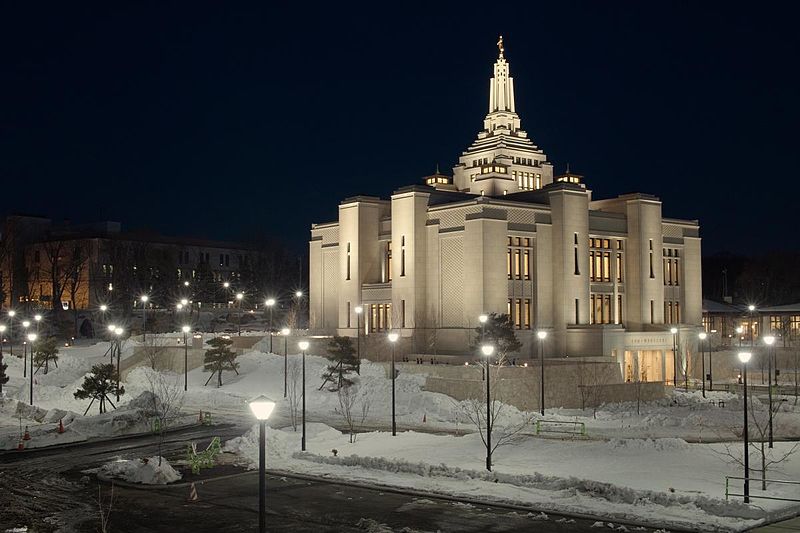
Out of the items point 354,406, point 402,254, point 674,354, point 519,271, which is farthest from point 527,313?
point 354,406

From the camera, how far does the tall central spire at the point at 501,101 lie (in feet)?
281

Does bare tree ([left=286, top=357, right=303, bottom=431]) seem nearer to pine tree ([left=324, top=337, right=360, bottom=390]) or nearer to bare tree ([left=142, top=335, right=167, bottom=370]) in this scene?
pine tree ([left=324, top=337, right=360, bottom=390])

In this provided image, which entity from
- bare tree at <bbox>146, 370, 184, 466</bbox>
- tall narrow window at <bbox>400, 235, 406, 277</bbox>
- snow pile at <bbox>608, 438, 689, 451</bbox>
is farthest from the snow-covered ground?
tall narrow window at <bbox>400, 235, 406, 277</bbox>

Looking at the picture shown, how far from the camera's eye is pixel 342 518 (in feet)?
77.7

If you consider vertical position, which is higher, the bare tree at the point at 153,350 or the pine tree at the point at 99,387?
the bare tree at the point at 153,350

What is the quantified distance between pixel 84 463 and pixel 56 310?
218 feet

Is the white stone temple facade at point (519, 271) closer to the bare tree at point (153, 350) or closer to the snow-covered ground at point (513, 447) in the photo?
the snow-covered ground at point (513, 447)

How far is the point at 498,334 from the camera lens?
58531 mm

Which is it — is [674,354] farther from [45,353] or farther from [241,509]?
[241,509]

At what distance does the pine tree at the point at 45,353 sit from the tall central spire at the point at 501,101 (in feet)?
141

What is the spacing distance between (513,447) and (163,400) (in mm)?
21796

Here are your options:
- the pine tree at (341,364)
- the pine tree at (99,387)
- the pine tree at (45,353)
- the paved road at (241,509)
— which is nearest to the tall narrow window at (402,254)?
the pine tree at (341,364)

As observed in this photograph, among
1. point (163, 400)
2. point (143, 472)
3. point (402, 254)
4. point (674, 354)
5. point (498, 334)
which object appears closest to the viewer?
point (143, 472)

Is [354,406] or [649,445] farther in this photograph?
[354,406]
